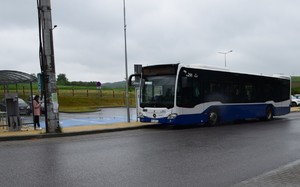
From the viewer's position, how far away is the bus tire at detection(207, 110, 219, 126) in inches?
762

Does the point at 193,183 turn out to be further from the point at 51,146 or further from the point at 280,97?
the point at 280,97

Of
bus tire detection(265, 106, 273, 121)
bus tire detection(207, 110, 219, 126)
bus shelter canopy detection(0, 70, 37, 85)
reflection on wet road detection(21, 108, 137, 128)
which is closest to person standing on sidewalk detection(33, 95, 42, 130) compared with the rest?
bus shelter canopy detection(0, 70, 37, 85)

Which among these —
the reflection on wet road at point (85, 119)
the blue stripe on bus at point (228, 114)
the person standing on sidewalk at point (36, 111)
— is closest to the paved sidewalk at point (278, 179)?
the blue stripe on bus at point (228, 114)

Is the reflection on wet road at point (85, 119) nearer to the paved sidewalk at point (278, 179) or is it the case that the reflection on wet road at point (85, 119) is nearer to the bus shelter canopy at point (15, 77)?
the bus shelter canopy at point (15, 77)

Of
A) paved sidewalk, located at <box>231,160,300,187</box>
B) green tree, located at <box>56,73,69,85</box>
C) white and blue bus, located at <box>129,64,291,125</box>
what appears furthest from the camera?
green tree, located at <box>56,73,69,85</box>

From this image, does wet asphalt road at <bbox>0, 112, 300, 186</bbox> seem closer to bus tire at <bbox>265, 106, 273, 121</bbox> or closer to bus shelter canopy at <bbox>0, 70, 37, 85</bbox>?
bus shelter canopy at <bbox>0, 70, 37, 85</bbox>

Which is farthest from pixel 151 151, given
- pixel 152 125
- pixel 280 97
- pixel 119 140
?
pixel 280 97

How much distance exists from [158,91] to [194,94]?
1745 millimetres

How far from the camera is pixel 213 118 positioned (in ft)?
64.1

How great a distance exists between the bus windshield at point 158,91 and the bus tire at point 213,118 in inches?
111

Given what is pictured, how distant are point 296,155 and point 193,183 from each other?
4.52m

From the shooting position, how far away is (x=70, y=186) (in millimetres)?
6816

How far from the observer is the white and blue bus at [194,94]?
17656 mm

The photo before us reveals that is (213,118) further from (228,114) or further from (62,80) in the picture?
(62,80)
